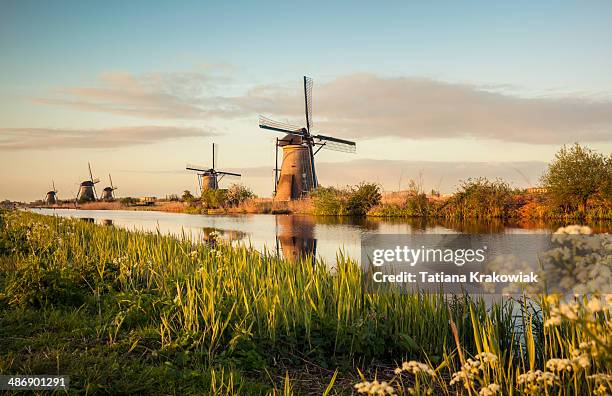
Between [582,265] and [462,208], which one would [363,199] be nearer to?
[462,208]

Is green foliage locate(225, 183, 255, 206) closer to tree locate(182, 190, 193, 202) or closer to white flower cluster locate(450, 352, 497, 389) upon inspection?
tree locate(182, 190, 193, 202)

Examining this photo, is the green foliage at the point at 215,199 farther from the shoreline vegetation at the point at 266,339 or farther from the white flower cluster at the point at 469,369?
the white flower cluster at the point at 469,369

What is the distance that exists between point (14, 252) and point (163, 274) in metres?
5.56

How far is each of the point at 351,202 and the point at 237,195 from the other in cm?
1736

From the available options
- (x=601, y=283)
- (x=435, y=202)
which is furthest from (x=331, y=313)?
(x=435, y=202)

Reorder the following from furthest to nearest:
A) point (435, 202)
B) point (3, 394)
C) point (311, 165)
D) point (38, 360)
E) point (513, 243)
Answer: point (311, 165)
point (435, 202)
point (513, 243)
point (38, 360)
point (3, 394)

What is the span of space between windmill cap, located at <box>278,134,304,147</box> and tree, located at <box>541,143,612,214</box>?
20.1 meters

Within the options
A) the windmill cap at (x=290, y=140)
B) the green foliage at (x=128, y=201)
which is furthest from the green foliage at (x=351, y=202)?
the green foliage at (x=128, y=201)

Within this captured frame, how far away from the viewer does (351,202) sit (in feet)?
103

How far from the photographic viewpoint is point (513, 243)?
45.8ft

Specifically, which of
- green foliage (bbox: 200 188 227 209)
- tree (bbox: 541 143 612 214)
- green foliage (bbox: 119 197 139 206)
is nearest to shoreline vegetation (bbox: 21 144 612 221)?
tree (bbox: 541 143 612 214)

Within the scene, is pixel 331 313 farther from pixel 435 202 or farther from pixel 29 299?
pixel 435 202

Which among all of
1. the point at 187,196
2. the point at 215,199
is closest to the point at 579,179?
the point at 215,199

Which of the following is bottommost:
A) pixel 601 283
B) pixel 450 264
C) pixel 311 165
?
pixel 450 264
